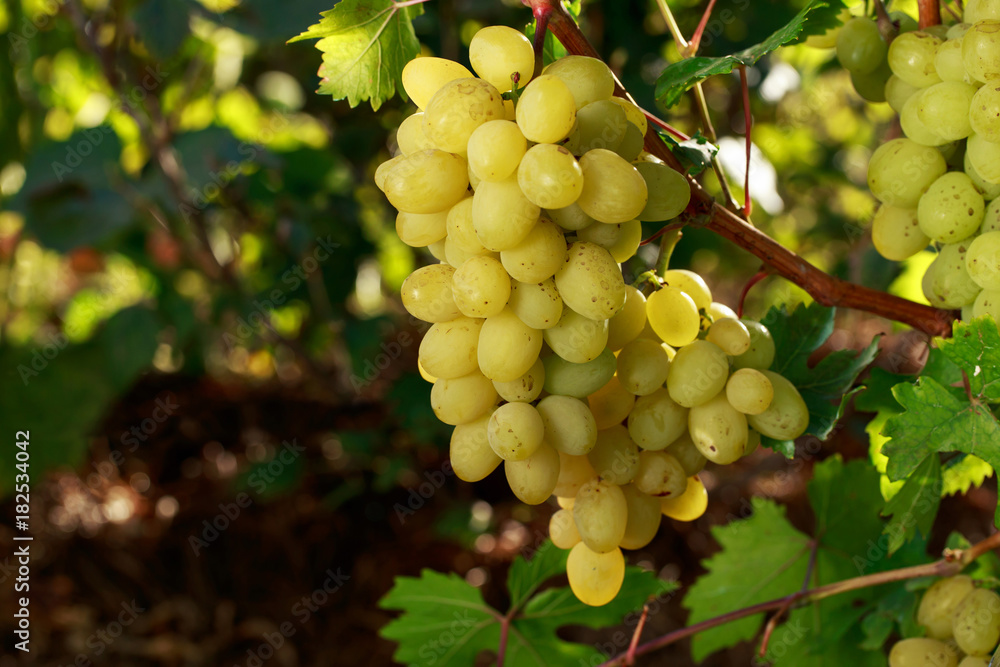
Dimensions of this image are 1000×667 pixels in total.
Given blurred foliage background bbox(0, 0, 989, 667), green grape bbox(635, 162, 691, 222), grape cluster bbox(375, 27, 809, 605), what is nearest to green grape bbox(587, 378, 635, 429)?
grape cluster bbox(375, 27, 809, 605)

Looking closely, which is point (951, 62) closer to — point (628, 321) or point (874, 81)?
point (874, 81)

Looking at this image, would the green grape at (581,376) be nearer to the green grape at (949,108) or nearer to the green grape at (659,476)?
the green grape at (659,476)

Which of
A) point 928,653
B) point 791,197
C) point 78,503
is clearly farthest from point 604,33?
point 78,503

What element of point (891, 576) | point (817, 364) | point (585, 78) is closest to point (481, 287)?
point (585, 78)

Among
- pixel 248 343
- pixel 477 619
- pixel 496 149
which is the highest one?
pixel 496 149

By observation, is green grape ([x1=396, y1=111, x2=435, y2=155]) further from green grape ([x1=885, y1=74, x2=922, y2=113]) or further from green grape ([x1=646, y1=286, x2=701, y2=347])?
green grape ([x1=885, y1=74, x2=922, y2=113])

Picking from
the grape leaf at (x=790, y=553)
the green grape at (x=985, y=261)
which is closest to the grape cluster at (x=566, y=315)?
the green grape at (x=985, y=261)
